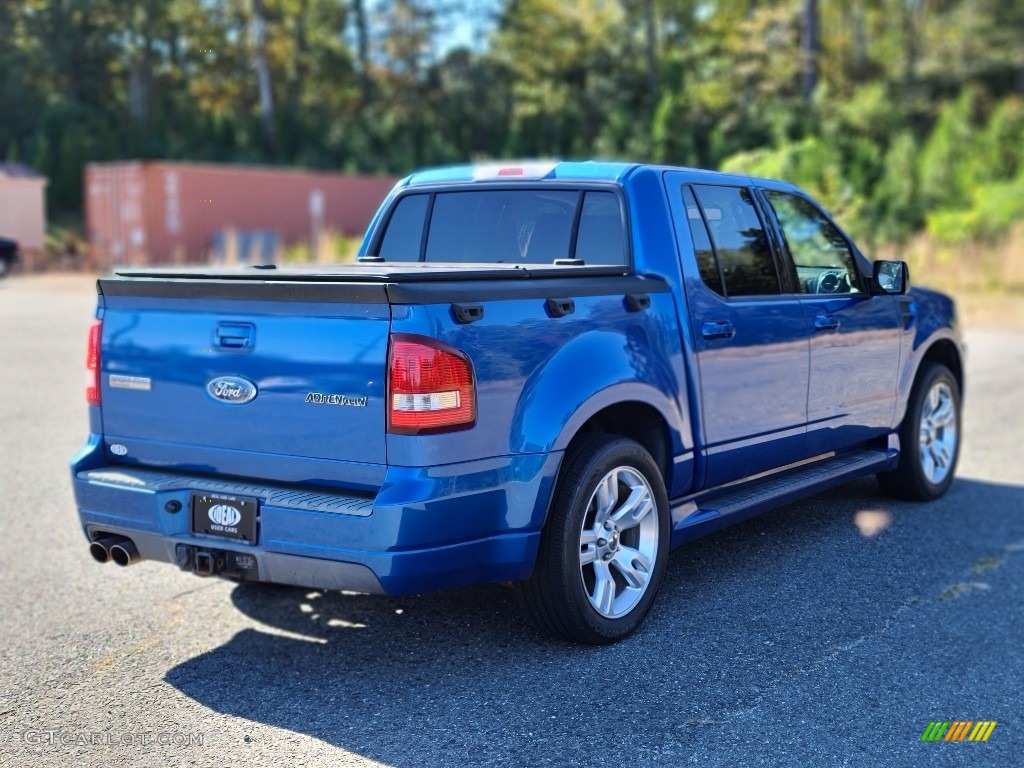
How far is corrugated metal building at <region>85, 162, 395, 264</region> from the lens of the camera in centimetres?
3164

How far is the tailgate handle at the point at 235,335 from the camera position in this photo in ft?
13.5

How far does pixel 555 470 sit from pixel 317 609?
58.3 inches

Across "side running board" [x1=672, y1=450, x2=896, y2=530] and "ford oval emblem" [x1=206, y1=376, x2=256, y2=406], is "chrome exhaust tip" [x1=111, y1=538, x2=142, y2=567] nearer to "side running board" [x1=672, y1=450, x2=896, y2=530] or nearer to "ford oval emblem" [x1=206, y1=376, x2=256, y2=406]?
"ford oval emblem" [x1=206, y1=376, x2=256, y2=406]

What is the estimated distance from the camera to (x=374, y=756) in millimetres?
3529

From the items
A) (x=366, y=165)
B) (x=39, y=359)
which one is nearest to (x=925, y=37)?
(x=366, y=165)

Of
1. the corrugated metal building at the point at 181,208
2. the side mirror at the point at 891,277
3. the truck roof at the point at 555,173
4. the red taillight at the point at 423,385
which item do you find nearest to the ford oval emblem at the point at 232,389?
the red taillight at the point at 423,385

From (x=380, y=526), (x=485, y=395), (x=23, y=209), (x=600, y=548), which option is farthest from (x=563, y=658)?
(x=23, y=209)

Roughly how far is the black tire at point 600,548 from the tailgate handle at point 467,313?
0.78 metres

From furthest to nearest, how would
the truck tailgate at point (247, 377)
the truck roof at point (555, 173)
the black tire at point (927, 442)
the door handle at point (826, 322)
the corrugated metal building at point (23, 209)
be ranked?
the corrugated metal building at point (23, 209)
the black tire at point (927, 442)
the door handle at point (826, 322)
the truck roof at point (555, 173)
the truck tailgate at point (247, 377)

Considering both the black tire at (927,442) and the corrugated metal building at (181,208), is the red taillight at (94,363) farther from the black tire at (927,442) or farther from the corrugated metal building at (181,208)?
the corrugated metal building at (181,208)

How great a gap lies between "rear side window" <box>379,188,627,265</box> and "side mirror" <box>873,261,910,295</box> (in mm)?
1919

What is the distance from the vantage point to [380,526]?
383cm

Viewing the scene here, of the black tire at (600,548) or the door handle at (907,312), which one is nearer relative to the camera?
the black tire at (600,548)

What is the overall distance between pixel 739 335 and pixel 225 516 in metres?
2.47
